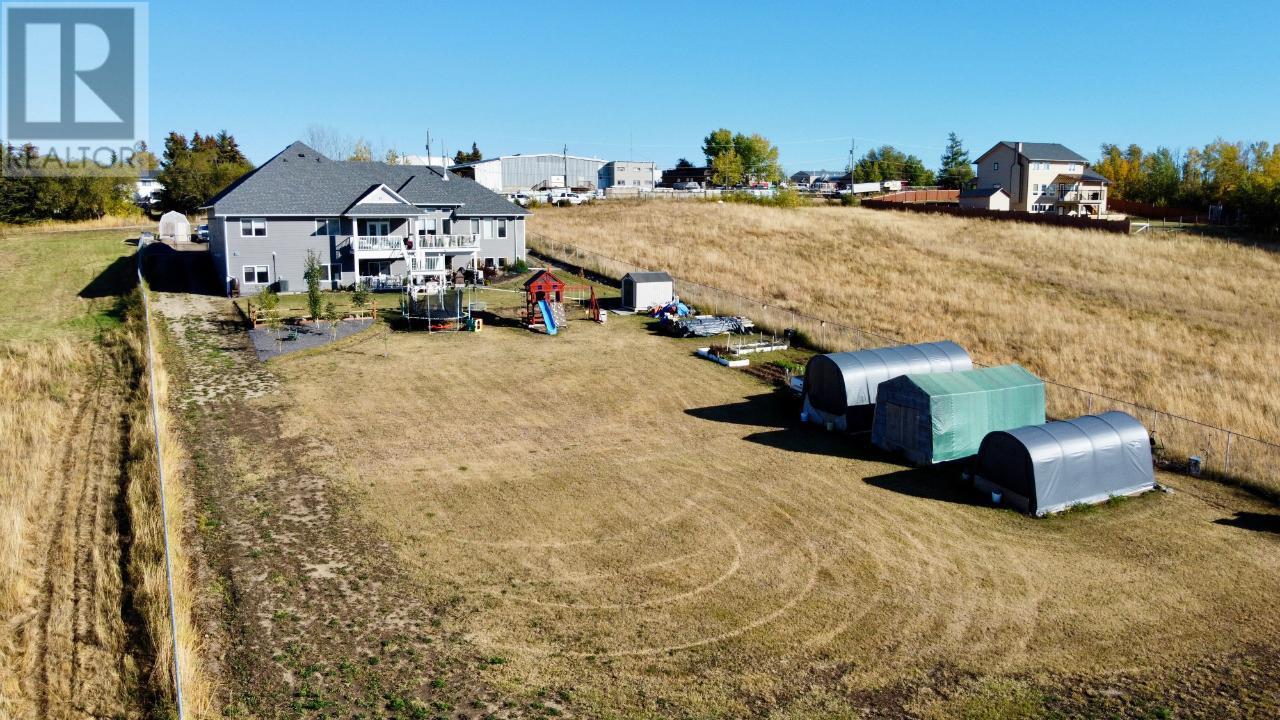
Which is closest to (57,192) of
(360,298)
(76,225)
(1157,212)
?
(76,225)

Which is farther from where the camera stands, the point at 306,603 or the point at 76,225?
the point at 76,225

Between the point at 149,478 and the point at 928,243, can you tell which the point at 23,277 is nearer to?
the point at 149,478

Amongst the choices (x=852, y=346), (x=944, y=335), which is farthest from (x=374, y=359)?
(x=944, y=335)

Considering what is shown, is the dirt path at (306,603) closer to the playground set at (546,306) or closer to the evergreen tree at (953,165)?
the playground set at (546,306)

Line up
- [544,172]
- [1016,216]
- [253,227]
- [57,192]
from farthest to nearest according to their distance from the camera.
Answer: [544,172]
[1016,216]
[57,192]
[253,227]

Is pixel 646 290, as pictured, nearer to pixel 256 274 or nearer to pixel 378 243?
pixel 378 243

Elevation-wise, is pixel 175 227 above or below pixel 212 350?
above

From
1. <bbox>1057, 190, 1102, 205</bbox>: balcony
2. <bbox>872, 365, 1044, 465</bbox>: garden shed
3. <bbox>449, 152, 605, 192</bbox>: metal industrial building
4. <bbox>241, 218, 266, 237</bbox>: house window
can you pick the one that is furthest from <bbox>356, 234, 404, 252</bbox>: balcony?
<bbox>1057, 190, 1102, 205</bbox>: balcony

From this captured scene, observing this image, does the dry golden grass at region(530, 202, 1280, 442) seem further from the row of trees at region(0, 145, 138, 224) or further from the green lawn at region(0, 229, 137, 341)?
the row of trees at region(0, 145, 138, 224)
